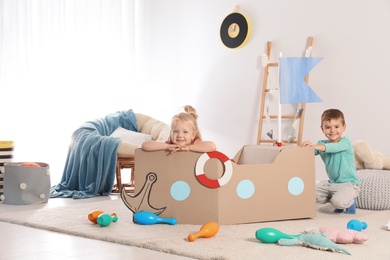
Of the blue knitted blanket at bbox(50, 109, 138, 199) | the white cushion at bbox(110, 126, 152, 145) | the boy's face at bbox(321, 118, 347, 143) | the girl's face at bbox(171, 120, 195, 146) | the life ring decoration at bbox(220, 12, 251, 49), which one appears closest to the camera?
the girl's face at bbox(171, 120, 195, 146)

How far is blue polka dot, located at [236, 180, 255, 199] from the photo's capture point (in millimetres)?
2799

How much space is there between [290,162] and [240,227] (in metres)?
0.45

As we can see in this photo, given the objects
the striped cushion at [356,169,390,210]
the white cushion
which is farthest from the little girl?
the white cushion

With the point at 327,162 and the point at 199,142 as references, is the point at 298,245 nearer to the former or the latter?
the point at 199,142

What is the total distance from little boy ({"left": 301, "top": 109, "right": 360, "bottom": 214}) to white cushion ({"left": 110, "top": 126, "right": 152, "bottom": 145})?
1.72 meters

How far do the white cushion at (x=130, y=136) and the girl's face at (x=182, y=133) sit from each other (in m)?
1.69

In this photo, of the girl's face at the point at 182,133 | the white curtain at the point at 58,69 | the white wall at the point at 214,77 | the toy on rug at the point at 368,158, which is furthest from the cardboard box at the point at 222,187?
the white curtain at the point at 58,69

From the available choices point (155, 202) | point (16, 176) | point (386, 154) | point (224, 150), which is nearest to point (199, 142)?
point (155, 202)

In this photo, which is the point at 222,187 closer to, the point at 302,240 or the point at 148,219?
the point at 148,219

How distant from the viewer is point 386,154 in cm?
423

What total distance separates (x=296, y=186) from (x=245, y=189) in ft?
0.99

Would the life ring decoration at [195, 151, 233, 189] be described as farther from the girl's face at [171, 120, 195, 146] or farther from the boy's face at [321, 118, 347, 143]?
the boy's face at [321, 118, 347, 143]

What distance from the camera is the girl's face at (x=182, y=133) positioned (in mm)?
2896

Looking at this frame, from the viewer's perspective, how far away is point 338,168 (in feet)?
11.0
